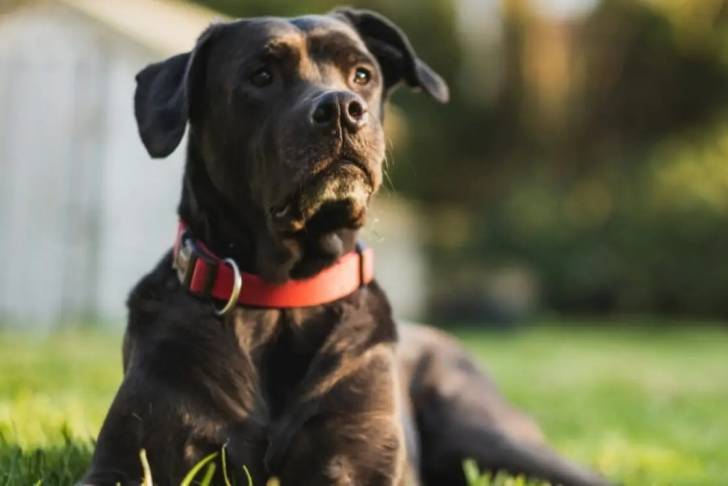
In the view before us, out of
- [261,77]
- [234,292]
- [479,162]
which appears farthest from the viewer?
[479,162]

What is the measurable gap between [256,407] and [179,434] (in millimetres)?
226

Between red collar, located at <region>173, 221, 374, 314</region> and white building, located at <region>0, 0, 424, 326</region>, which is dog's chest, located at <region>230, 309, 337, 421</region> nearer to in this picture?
red collar, located at <region>173, 221, 374, 314</region>

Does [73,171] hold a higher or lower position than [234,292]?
lower

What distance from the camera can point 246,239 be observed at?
3379 millimetres

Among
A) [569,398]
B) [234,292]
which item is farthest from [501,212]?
[234,292]

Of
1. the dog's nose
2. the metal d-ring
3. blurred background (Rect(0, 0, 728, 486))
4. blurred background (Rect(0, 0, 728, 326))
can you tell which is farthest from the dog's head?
blurred background (Rect(0, 0, 728, 326))

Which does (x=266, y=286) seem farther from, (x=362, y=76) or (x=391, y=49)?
(x=391, y=49)

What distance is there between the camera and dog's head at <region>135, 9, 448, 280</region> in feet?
10.2

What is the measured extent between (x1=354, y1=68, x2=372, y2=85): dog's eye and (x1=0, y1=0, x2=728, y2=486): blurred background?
468 mm

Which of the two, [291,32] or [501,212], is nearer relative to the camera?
[291,32]

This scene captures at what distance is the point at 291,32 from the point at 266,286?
2.56 ft

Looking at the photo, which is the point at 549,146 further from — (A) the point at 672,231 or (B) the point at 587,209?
(A) the point at 672,231

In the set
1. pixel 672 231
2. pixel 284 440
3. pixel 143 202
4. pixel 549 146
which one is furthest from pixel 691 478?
pixel 549 146

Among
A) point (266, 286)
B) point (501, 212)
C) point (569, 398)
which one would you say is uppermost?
point (266, 286)
